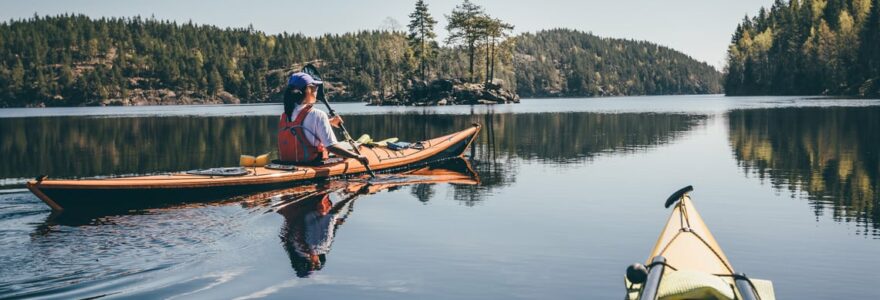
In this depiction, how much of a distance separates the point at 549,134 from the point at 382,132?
9455 millimetres

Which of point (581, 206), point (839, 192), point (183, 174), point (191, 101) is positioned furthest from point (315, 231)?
point (191, 101)

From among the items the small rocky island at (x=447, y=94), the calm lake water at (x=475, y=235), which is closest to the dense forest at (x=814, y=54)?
the small rocky island at (x=447, y=94)

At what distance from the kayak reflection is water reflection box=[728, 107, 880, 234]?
7794 millimetres

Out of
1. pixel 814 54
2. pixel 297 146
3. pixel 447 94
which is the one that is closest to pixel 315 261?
pixel 297 146

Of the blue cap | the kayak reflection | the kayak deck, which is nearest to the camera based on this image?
the kayak deck

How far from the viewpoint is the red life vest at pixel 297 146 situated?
53.4 ft

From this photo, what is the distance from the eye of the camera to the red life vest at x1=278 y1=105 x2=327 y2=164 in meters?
16.3

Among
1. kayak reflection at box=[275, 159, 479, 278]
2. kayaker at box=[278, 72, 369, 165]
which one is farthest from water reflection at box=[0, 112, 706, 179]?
kayaker at box=[278, 72, 369, 165]

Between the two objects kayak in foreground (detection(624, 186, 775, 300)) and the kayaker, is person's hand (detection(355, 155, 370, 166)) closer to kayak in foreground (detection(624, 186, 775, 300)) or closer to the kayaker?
the kayaker

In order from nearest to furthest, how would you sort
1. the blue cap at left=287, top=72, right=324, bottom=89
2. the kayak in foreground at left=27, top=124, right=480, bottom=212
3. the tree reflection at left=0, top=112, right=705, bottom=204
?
1. the kayak in foreground at left=27, top=124, right=480, bottom=212
2. the blue cap at left=287, top=72, right=324, bottom=89
3. the tree reflection at left=0, top=112, right=705, bottom=204

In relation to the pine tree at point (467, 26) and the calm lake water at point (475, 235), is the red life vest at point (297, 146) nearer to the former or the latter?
the calm lake water at point (475, 235)

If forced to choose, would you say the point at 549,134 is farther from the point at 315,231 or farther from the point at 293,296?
the point at 293,296

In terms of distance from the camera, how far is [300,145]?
1662 centimetres

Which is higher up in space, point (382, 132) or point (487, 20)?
point (487, 20)
